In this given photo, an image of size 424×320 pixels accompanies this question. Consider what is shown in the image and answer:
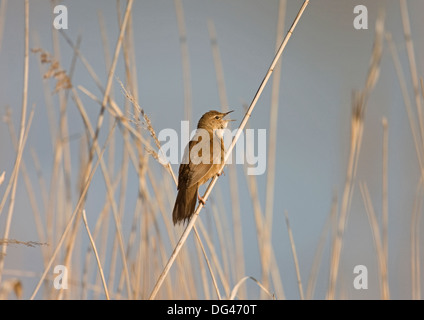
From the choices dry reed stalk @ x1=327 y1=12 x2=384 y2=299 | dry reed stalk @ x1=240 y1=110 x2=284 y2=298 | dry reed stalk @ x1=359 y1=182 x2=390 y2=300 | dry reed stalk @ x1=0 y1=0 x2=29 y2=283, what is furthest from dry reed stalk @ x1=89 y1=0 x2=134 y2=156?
dry reed stalk @ x1=359 y1=182 x2=390 y2=300

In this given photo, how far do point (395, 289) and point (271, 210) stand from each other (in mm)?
1096

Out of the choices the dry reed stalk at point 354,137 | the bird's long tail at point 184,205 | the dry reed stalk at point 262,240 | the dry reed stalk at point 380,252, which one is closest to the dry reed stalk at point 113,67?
the bird's long tail at point 184,205

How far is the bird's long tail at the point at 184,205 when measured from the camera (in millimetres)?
2877

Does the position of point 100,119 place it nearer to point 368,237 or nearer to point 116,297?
point 116,297

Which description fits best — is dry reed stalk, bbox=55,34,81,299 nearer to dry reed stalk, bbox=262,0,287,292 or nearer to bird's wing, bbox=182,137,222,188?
bird's wing, bbox=182,137,222,188

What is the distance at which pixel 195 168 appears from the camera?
116 inches

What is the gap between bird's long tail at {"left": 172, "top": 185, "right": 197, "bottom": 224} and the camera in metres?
2.88

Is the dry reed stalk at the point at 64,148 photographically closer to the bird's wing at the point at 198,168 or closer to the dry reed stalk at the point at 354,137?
the bird's wing at the point at 198,168

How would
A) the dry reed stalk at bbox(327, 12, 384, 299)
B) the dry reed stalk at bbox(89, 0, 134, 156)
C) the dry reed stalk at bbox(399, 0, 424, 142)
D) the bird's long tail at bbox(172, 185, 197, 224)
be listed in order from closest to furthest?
the dry reed stalk at bbox(89, 0, 134, 156)
the dry reed stalk at bbox(327, 12, 384, 299)
the dry reed stalk at bbox(399, 0, 424, 142)
the bird's long tail at bbox(172, 185, 197, 224)

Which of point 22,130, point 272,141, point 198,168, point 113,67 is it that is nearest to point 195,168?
point 198,168

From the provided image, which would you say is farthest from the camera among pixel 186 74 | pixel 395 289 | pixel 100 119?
pixel 395 289

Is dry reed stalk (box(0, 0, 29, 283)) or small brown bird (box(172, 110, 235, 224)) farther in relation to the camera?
small brown bird (box(172, 110, 235, 224))
